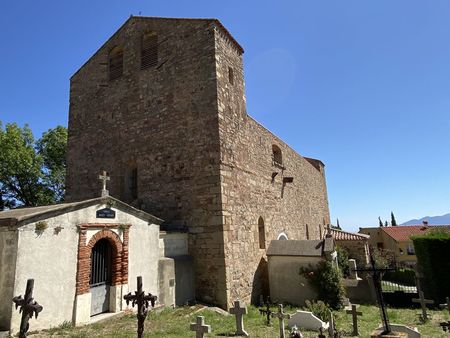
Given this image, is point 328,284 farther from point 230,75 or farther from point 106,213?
point 230,75

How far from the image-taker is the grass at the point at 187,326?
6.77m

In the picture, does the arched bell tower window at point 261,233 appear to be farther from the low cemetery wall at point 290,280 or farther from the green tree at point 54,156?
the green tree at point 54,156

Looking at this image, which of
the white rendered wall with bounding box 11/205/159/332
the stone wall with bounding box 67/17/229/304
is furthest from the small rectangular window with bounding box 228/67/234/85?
the white rendered wall with bounding box 11/205/159/332

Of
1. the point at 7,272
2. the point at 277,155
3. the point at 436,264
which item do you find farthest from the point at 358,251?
the point at 7,272

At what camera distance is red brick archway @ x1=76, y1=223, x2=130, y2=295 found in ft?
24.8

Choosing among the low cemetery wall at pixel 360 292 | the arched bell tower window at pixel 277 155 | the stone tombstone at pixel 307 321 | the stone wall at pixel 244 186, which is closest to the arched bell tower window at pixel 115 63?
the stone wall at pixel 244 186

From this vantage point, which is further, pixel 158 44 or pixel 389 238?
pixel 389 238

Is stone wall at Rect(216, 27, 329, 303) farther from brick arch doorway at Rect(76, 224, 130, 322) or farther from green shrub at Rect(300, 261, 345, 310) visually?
brick arch doorway at Rect(76, 224, 130, 322)

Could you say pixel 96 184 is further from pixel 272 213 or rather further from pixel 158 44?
pixel 272 213

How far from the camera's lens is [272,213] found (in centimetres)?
1509

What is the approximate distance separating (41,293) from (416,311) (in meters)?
12.8

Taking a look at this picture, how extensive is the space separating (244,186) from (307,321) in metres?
5.58

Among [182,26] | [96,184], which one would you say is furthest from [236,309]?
[182,26]

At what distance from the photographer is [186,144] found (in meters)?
11.5
